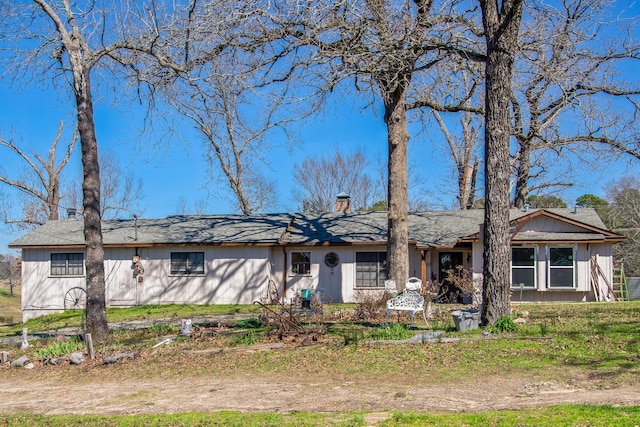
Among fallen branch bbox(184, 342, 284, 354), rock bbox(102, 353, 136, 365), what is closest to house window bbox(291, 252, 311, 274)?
fallen branch bbox(184, 342, 284, 354)

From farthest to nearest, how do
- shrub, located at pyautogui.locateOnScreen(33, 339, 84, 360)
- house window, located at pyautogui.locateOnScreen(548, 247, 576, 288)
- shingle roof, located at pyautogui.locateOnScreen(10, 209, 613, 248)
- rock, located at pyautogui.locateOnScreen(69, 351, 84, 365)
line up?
1. shingle roof, located at pyautogui.locateOnScreen(10, 209, 613, 248)
2. house window, located at pyautogui.locateOnScreen(548, 247, 576, 288)
3. shrub, located at pyautogui.locateOnScreen(33, 339, 84, 360)
4. rock, located at pyautogui.locateOnScreen(69, 351, 84, 365)

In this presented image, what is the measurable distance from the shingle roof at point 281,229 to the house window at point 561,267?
Result: 0.58 m

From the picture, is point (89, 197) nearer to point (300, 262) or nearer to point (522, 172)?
point (300, 262)

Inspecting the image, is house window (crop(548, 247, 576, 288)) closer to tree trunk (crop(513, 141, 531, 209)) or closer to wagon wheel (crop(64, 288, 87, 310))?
tree trunk (crop(513, 141, 531, 209))

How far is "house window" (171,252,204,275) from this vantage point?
2200cm

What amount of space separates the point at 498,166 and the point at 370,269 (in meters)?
10.8

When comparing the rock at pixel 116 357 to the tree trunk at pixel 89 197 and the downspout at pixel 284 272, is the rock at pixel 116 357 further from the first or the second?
the downspout at pixel 284 272

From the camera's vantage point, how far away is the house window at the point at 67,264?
73.9 ft

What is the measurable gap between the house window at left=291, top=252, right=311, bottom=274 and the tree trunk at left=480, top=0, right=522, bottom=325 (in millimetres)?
11233

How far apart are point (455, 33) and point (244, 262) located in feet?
40.3

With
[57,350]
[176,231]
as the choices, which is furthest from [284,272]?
[57,350]

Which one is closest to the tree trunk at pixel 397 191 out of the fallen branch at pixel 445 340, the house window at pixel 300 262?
the fallen branch at pixel 445 340

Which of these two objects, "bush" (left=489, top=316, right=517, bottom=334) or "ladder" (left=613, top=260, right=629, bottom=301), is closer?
"bush" (left=489, top=316, right=517, bottom=334)

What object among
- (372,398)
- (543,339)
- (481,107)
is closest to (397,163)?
(481,107)
